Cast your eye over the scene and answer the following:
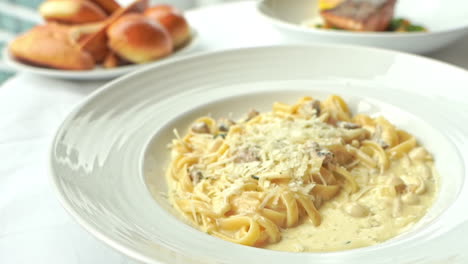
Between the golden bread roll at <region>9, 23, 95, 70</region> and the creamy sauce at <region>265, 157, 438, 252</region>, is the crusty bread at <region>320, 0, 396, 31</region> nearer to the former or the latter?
the creamy sauce at <region>265, 157, 438, 252</region>

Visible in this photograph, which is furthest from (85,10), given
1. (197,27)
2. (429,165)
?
(429,165)

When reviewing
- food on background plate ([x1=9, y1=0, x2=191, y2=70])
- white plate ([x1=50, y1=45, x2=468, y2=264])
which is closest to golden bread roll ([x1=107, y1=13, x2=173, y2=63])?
food on background plate ([x1=9, y1=0, x2=191, y2=70])

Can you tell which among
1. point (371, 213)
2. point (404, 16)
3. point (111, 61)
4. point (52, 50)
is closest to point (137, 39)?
point (111, 61)

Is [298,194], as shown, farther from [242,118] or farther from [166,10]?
[166,10]

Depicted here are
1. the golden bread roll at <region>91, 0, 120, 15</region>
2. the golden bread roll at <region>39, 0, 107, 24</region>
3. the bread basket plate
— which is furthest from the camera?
the golden bread roll at <region>91, 0, 120, 15</region>

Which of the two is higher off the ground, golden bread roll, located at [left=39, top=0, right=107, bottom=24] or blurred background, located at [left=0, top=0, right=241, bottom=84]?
golden bread roll, located at [left=39, top=0, right=107, bottom=24]

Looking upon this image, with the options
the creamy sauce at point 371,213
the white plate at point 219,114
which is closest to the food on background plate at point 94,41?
the white plate at point 219,114

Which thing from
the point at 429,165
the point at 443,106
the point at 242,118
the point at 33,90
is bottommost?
the point at 33,90
